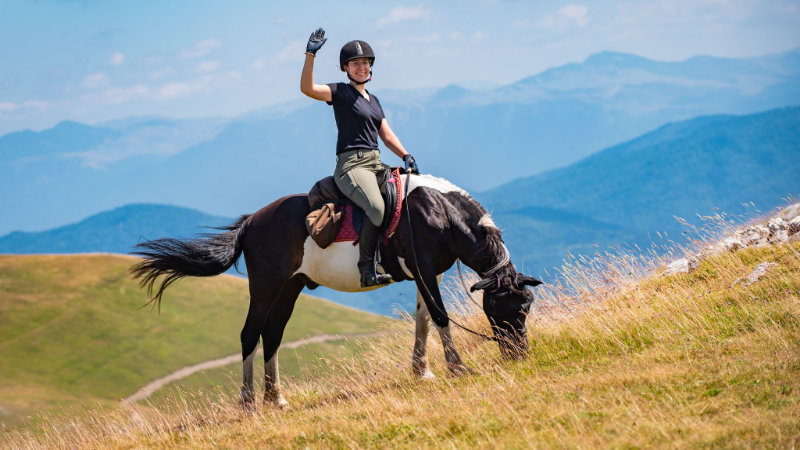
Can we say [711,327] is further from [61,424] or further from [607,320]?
[61,424]

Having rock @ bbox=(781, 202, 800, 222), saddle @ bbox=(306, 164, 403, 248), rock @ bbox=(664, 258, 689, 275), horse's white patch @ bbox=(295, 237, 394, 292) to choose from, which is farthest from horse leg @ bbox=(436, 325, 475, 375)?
rock @ bbox=(781, 202, 800, 222)

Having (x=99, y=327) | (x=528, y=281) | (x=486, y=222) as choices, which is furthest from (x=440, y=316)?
(x=99, y=327)

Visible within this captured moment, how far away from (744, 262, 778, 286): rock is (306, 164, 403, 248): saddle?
16.2 feet

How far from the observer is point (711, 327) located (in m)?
7.39

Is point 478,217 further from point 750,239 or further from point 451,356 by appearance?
point 750,239

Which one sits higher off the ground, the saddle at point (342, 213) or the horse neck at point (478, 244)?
the saddle at point (342, 213)

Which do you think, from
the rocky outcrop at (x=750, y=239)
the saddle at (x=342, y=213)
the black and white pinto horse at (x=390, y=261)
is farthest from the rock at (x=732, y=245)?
the saddle at (x=342, y=213)

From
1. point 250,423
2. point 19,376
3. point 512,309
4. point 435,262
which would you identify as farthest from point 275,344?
point 19,376

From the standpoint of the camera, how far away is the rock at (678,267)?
10725mm

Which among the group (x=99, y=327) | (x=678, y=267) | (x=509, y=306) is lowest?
(x=99, y=327)

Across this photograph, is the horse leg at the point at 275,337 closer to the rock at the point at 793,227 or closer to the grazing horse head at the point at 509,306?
the grazing horse head at the point at 509,306

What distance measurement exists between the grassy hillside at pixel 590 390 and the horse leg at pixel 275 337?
31cm

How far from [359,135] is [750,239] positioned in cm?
730

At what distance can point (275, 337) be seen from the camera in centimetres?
831
